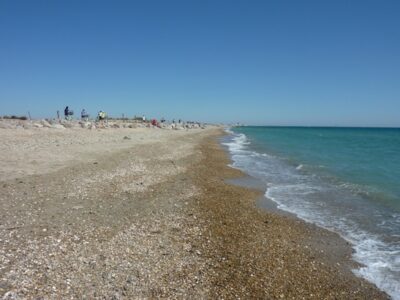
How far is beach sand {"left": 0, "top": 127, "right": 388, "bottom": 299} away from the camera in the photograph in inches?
253

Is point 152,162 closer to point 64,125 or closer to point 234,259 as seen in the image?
point 234,259

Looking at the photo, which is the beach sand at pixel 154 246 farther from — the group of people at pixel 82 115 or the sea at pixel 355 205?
the group of people at pixel 82 115

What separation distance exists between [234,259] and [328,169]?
19.9m

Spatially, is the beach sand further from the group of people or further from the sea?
the group of people

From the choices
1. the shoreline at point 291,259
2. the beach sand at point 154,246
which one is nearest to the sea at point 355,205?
the shoreline at point 291,259

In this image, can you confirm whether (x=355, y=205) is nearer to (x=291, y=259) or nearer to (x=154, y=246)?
(x=291, y=259)

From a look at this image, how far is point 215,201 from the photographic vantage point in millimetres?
13234

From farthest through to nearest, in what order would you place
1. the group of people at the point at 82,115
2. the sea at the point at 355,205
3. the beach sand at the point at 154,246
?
the group of people at the point at 82,115 → the sea at the point at 355,205 → the beach sand at the point at 154,246

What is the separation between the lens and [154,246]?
825 cm

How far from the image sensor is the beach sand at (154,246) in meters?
6.42

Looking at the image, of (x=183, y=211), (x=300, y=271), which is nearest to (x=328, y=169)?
(x=183, y=211)

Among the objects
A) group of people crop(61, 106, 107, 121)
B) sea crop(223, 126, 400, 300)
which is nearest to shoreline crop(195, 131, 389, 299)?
sea crop(223, 126, 400, 300)

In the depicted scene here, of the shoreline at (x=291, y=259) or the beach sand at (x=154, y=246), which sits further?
the shoreline at (x=291, y=259)

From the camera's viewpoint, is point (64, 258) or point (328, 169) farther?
point (328, 169)
